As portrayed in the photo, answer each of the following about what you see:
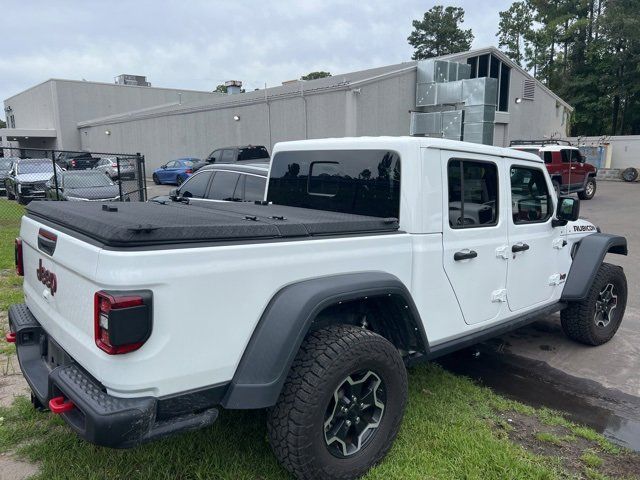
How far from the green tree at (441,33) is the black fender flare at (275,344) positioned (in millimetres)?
64439

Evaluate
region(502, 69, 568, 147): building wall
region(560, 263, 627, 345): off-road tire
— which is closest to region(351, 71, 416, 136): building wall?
region(502, 69, 568, 147): building wall

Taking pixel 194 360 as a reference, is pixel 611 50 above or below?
above

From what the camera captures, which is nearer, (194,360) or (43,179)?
(194,360)

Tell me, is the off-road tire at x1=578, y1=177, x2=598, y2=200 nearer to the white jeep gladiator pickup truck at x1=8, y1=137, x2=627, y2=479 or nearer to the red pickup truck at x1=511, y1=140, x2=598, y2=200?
the red pickup truck at x1=511, y1=140, x2=598, y2=200

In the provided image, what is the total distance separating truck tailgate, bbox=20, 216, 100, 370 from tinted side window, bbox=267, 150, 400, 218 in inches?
70.7

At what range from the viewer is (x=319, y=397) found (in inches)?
95.7

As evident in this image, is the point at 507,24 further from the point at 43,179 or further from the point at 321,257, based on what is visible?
the point at 321,257

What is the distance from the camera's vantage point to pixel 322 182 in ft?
12.4

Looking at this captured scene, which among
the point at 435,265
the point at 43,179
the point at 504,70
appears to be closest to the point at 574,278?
the point at 435,265

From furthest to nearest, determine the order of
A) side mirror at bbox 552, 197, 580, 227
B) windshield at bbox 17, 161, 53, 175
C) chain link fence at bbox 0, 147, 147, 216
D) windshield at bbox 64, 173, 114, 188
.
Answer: windshield at bbox 17, 161, 53, 175
windshield at bbox 64, 173, 114, 188
chain link fence at bbox 0, 147, 147, 216
side mirror at bbox 552, 197, 580, 227

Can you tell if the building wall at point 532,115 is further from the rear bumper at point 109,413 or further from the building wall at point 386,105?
the rear bumper at point 109,413

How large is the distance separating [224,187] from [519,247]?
4.89m

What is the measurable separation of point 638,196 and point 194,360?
22.6 m

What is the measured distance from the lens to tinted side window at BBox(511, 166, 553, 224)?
3834 millimetres
